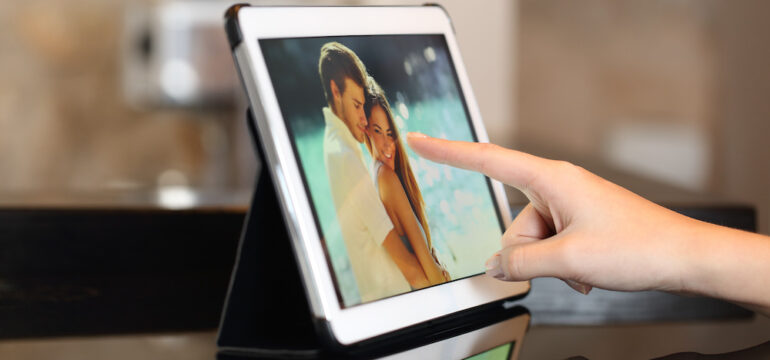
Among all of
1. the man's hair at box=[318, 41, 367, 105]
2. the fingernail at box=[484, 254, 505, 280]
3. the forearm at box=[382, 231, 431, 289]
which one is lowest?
the fingernail at box=[484, 254, 505, 280]

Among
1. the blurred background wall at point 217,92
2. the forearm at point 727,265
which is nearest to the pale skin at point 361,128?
the forearm at point 727,265

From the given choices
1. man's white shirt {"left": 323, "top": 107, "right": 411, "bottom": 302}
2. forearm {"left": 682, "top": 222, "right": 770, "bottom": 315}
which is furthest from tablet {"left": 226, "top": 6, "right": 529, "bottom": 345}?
forearm {"left": 682, "top": 222, "right": 770, "bottom": 315}

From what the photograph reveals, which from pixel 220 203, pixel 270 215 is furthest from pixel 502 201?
pixel 220 203

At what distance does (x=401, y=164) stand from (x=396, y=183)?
2 cm

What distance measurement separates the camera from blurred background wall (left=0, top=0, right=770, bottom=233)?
2928 millimetres

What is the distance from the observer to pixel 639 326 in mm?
602

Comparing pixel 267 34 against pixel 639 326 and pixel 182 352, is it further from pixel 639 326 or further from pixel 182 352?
pixel 639 326

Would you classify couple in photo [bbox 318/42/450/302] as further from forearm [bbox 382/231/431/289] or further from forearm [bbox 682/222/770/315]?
forearm [bbox 682/222/770/315]

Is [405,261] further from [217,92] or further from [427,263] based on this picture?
[217,92]

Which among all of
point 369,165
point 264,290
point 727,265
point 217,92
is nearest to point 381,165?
point 369,165

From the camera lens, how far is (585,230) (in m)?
0.46

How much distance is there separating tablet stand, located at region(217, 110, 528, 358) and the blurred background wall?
223 centimetres

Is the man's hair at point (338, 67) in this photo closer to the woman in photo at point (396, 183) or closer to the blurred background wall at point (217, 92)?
the woman in photo at point (396, 183)

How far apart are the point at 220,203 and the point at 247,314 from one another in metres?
0.29
